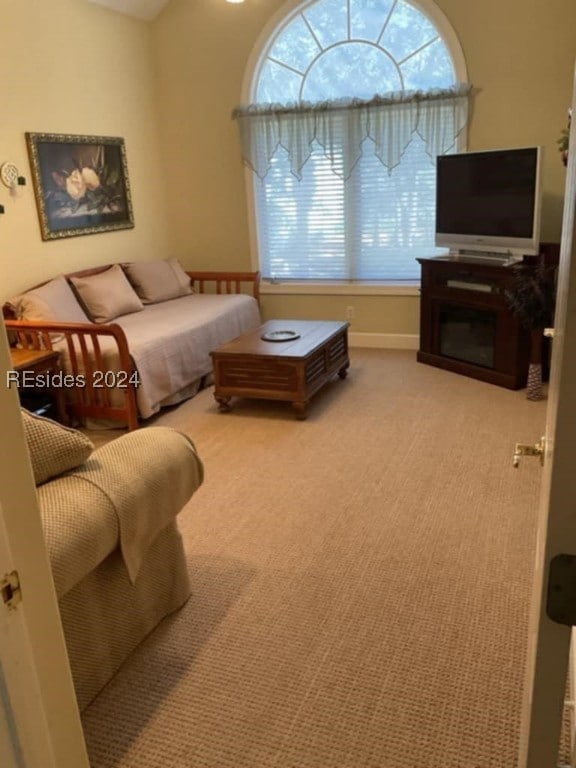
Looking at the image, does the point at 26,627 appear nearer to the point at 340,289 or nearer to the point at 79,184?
the point at 79,184

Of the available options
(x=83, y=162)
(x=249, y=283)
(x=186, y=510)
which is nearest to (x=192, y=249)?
(x=249, y=283)

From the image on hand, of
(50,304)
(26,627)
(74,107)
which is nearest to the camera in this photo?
(26,627)

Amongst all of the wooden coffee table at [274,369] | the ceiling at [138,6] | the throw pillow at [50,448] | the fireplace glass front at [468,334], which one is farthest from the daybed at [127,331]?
the ceiling at [138,6]

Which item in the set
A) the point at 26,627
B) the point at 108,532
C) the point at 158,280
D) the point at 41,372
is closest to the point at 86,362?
the point at 41,372

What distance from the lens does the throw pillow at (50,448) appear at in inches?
71.6

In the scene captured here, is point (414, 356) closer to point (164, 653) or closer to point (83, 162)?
point (83, 162)

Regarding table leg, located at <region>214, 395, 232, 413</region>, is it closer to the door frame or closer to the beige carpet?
the beige carpet

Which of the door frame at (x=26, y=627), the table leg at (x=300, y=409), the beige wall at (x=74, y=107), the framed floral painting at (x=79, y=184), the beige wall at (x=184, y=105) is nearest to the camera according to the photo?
the door frame at (x=26, y=627)

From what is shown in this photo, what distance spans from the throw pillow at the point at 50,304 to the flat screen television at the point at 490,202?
9.07ft

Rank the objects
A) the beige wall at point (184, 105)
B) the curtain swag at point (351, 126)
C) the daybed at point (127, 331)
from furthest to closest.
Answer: the curtain swag at point (351, 126), the beige wall at point (184, 105), the daybed at point (127, 331)

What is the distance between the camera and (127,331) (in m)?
4.42

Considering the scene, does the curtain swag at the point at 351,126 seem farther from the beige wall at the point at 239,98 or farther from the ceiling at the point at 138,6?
the ceiling at the point at 138,6

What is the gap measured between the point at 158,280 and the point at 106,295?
76 cm

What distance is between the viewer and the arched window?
16.6 feet
